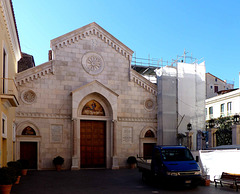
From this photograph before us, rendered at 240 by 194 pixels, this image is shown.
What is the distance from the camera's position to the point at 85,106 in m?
26.6

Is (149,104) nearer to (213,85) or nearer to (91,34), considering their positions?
(91,34)

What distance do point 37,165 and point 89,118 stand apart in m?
5.77

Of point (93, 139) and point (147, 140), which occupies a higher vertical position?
point (93, 139)

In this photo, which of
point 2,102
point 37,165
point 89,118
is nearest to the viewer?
point 2,102

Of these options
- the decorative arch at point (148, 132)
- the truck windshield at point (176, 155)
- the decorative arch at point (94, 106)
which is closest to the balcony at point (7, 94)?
the truck windshield at point (176, 155)

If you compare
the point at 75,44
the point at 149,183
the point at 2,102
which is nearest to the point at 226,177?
the point at 149,183

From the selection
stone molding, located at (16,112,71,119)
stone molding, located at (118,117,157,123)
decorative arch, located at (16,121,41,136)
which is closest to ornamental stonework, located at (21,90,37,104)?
stone molding, located at (16,112,71,119)

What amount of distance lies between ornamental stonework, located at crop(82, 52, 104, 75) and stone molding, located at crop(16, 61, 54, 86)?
2964 millimetres

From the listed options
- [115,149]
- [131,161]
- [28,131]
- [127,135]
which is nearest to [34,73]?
[28,131]

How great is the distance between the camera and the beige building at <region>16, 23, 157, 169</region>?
24500mm

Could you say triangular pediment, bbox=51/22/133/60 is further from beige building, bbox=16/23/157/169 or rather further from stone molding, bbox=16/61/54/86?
stone molding, bbox=16/61/54/86

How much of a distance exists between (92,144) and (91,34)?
31.8 feet

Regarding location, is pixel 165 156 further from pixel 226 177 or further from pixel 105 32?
pixel 105 32

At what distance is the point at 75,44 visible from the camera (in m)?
26.5
